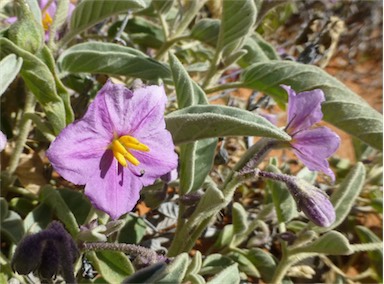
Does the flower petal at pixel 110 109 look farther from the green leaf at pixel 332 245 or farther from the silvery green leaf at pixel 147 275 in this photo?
the green leaf at pixel 332 245

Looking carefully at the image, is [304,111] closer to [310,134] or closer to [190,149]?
[310,134]

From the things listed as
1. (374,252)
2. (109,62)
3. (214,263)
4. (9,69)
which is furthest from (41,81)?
(374,252)

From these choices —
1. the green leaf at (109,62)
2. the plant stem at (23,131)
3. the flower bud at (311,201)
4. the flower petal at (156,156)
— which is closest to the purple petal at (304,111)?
the flower bud at (311,201)

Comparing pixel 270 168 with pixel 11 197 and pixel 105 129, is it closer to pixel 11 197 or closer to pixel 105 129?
pixel 105 129

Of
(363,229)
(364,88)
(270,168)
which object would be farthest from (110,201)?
(364,88)

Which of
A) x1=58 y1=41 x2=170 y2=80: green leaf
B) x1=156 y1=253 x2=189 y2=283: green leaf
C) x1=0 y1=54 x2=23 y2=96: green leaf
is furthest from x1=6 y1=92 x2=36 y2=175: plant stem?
x1=156 y1=253 x2=189 y2=283: green leaf

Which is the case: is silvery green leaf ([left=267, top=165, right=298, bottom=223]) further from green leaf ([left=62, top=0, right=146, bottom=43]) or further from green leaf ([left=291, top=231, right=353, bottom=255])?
green leaf ([left=62, top=0, right=146, bottom=43])

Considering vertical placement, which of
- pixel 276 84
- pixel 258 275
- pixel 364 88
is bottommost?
pixel 364 88
